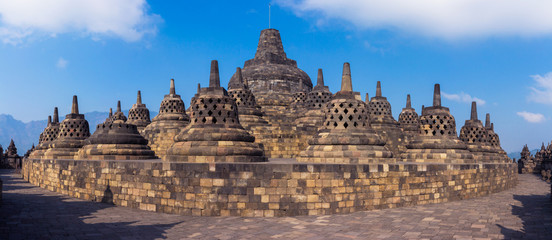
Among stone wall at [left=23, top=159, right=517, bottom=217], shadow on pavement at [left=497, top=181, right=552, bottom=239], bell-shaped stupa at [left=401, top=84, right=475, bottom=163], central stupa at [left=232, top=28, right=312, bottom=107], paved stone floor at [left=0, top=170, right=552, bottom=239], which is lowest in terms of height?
shadow on pavement at [left=497, top=181, right=552, bottom=239]

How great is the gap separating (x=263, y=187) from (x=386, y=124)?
1659 centimetres

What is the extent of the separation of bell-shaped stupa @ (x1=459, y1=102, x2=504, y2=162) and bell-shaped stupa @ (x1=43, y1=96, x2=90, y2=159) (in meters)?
21.1

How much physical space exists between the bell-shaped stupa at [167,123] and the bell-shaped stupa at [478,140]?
16.2m

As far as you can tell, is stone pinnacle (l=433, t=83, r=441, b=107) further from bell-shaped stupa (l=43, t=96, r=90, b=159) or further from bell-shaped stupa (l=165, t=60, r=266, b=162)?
bell-shaped stupa (l=43, t=96, r=90, b=159)

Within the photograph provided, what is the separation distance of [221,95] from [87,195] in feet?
18.8

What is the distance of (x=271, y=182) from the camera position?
979 centimetres

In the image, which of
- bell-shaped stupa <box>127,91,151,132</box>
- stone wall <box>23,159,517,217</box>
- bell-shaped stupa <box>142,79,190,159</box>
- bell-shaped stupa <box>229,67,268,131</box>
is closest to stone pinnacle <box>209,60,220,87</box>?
stone wall <box>23,159,517,217</box>

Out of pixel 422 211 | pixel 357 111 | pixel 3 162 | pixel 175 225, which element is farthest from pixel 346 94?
pixel 3 162

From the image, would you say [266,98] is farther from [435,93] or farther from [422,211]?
[422,211]

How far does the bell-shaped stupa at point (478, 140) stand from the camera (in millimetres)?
20938

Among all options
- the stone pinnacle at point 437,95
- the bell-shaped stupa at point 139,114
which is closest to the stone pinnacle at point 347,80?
the stone pinnacle at point 437,95

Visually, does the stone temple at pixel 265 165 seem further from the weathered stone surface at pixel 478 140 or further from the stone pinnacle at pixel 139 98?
the stone pinnacle at pixel 139 98

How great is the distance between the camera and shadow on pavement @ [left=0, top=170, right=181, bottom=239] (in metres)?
7.87

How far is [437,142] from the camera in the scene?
16.2 meters
